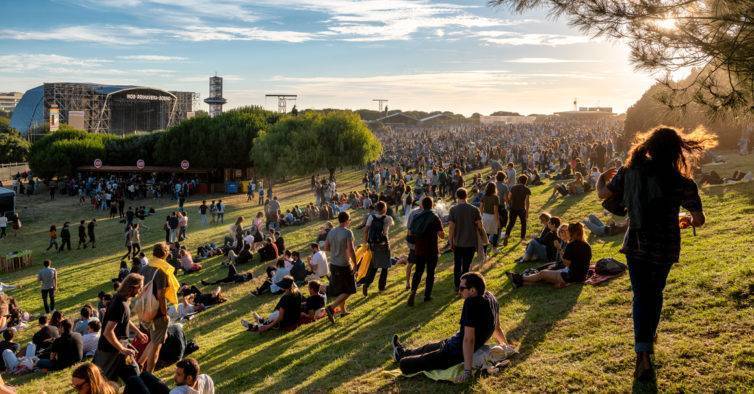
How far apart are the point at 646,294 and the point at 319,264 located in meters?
8.90

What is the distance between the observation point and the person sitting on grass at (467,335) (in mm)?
5527

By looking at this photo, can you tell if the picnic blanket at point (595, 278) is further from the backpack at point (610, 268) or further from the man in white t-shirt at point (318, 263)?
the man in white t-shirt at point (318, 263)

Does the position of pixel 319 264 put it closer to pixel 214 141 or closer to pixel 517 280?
pixel 517 280

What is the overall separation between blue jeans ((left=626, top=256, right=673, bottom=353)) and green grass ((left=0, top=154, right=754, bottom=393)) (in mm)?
659

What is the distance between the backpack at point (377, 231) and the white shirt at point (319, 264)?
2788 millimetres

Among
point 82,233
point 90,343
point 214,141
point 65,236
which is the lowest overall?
point 65,236

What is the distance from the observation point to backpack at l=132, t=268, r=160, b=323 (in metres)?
7.06

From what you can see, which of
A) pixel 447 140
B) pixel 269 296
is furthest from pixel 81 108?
pixel 269 296

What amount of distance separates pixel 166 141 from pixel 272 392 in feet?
167

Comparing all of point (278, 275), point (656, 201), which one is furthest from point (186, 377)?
point (278, 275)

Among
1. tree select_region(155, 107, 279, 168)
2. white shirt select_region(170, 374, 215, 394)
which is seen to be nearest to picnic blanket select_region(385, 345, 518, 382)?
white shirt select_region(170, 374, 215, 394)

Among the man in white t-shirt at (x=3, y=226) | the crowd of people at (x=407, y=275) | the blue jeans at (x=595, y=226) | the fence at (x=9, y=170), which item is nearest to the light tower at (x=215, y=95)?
the fence at (x=9, y=170)

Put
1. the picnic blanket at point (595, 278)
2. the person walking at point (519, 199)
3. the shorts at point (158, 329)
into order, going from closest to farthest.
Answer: the shorts at point (158, 329), the picnic blanket at point (595, 278), the person walking at point (519, 199)

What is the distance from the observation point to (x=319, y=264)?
41.9ft
